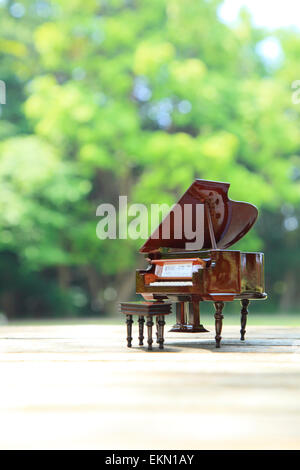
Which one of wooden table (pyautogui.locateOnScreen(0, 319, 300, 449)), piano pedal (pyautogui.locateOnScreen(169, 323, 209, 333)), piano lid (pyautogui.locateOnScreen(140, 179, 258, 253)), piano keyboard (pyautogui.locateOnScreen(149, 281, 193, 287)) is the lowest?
wooden table (pyautogui.locateOnScreen(0, 319, 300, 449))

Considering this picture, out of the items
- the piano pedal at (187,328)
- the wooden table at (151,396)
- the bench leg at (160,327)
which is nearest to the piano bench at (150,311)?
the bench leg at (160,327)

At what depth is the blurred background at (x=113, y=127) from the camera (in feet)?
39.9

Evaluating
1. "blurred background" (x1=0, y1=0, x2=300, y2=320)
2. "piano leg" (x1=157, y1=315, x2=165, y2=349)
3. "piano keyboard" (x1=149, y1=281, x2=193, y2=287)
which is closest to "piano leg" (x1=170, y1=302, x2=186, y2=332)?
"piano keyboard" (x1=149, y1=281, x2=193, y2=287)

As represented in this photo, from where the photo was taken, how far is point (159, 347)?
15.7 feet

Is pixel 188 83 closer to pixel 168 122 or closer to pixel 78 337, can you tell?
pixel 168 122

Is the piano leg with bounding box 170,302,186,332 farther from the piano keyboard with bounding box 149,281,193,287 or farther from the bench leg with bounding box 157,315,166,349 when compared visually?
the bench leg with bounding box 157,315,166,349

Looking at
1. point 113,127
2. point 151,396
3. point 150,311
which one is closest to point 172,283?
point 150,311

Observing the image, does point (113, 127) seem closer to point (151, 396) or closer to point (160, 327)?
point (160, 327)

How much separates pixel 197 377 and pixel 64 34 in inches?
439

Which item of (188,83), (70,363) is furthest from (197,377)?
(188,83)

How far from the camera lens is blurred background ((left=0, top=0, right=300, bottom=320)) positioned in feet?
39.9

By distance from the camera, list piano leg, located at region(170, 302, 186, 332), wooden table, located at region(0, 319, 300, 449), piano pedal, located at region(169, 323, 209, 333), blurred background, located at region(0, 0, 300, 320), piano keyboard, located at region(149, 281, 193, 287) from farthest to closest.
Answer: blurred background, located at region(0, 0, 300, 320)
piano leg, located at region(170, 302, 186, 332)
piano pedal, located at region(169, 323, 209, 333)
piano keyboard, located at region(149, 281, 193, 287)
wooden table, located at region(0, 319, 300, 449)

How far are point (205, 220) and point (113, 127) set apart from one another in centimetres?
769

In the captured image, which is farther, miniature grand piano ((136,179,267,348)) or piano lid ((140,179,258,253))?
piano lid ((140,179,258,253))
